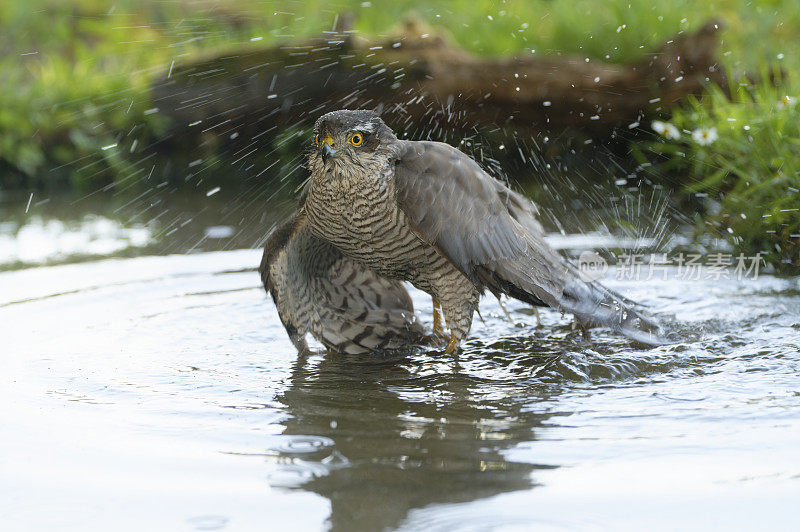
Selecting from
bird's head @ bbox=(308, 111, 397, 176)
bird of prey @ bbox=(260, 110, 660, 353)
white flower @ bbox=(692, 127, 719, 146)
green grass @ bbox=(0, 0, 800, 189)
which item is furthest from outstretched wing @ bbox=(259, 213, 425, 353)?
green grass @ bbox=(0, 0, 800, 189)

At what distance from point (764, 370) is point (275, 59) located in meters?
5.49

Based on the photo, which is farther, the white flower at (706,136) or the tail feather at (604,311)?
the white flower at (706,136)

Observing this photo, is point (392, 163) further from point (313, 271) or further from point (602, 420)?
point (602, 420)

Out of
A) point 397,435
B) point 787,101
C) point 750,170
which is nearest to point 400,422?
point 397,435

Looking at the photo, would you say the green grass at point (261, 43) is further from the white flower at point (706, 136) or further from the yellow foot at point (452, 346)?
the yellow foot at point (452, 346)

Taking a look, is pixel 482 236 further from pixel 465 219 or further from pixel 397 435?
pixel 397 435

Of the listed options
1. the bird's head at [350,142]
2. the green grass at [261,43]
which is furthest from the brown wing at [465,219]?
the green grass at [261,43]

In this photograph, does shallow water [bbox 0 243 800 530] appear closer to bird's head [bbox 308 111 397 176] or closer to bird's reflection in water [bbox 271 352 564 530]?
bird's reflection in water [bbox 271 352 564 530]

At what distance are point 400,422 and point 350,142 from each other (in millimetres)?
1120

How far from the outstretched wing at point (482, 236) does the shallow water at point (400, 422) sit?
0.24 m

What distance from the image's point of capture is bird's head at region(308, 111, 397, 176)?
362 centimetres

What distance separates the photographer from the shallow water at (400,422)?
246 centimetres

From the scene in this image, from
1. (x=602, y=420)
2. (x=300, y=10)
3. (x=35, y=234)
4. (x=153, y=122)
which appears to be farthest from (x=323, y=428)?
(x=300, y=10)

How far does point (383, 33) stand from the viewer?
946 cm
